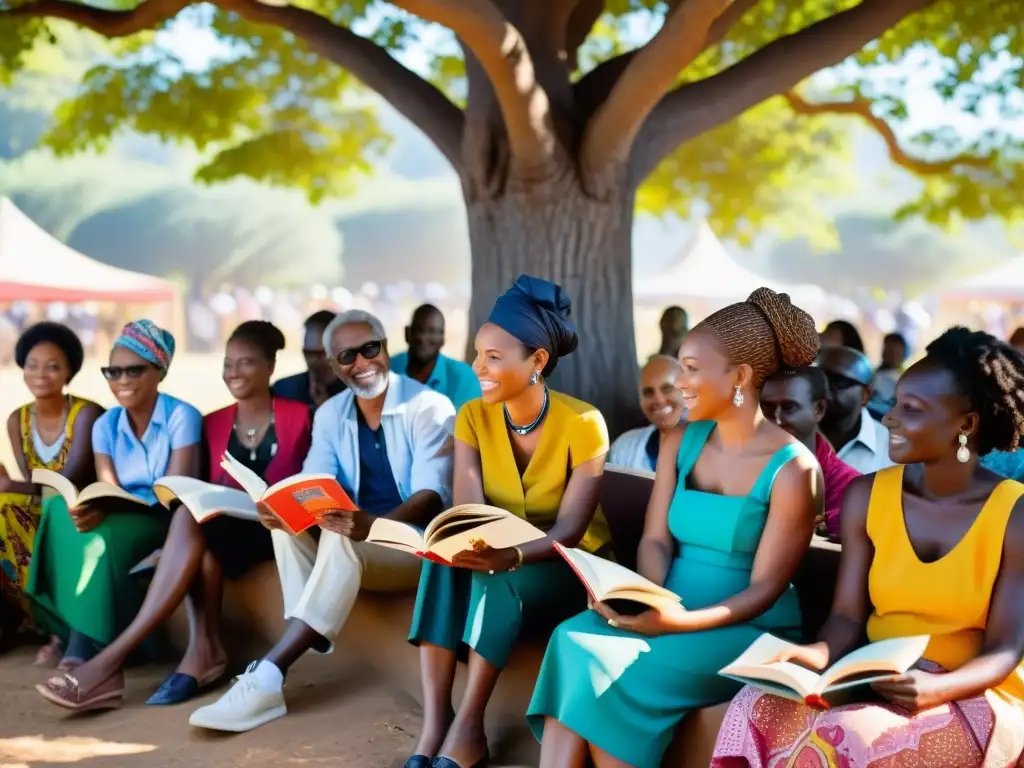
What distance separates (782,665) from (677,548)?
0.96 meters

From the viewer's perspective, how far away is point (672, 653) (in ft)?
9.72

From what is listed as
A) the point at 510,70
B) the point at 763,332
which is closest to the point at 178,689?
the point at 763,332

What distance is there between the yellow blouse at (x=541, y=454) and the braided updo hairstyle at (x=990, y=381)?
3.76ft

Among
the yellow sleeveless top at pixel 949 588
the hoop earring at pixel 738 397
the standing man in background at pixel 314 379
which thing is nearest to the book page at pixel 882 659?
the yellow sleeveless top at pixel 949 588

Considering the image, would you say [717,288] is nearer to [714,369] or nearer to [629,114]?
[629,114]

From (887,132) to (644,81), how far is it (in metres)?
6.58

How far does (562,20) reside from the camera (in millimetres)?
7254

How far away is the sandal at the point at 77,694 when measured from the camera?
413 centimetres

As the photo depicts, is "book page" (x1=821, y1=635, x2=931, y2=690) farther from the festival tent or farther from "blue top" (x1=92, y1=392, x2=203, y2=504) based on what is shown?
the festival tent

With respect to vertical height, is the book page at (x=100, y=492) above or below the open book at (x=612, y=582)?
above

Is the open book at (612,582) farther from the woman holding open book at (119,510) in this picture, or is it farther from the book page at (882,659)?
the woman holding open book at (119,510)

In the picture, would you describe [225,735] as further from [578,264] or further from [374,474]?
[578,264]

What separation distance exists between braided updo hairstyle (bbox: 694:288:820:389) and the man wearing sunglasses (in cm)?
129

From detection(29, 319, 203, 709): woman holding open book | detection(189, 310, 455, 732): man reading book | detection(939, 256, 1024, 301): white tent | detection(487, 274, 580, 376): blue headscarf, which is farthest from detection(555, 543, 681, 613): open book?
detection(939, 256, 1024, 301): white tent
